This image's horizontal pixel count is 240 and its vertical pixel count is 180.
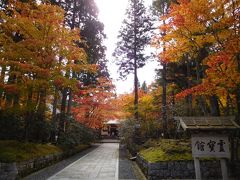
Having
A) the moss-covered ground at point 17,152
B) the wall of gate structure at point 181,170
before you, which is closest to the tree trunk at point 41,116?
the moss-covered ground at point 17,152

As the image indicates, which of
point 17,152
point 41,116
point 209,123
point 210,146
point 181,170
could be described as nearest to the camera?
point 210,146

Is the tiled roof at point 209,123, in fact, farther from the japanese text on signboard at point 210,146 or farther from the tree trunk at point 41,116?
the tree trunk at point 41,116

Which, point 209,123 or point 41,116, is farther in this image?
point 41,116

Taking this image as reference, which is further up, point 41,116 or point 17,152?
point 41,116

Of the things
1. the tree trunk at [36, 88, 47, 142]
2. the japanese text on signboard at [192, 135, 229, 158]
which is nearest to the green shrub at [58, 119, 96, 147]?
the tree trunk at [36, 88, 47, 142]

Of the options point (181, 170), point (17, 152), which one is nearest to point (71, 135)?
point (17, 152)

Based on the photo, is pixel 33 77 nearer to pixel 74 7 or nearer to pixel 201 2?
pixel 201 2

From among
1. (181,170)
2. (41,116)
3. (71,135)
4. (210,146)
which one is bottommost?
(181,170)

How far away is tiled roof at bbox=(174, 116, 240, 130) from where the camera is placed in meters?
9.40

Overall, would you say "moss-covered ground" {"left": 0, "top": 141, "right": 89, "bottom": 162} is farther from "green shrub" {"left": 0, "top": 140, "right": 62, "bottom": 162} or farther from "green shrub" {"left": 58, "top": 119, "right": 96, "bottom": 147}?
"green shrub" {"left": 58, "top": 119, "right": 96, "bottom": 147}

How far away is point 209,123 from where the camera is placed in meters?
9.73

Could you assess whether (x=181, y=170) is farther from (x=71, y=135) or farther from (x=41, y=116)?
(x=71, y=135)

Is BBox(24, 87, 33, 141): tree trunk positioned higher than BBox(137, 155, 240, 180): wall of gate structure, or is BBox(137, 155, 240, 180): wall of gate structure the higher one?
BBox(24, 87, 33, 141): tree trunk

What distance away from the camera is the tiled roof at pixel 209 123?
9.40 metres
